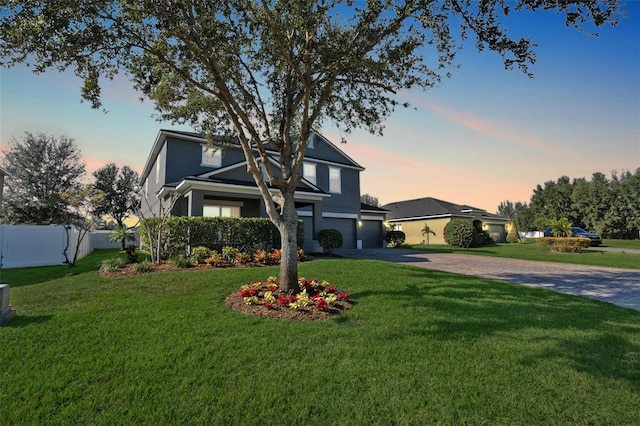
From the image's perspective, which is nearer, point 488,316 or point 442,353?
point 442,353

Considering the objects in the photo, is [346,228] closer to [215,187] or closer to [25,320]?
[215,187]

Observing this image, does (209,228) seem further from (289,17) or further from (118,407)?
(118,407)

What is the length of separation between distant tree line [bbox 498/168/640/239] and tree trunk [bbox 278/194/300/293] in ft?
133

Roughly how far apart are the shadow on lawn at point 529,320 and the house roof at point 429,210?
21468 millimetres

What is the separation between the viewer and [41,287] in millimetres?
7727

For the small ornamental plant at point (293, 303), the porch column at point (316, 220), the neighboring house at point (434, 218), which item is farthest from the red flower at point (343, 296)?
the neighboring house at point (434, 218)

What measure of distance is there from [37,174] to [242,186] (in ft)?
74.6

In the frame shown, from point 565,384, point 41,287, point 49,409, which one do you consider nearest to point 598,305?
point 565,384

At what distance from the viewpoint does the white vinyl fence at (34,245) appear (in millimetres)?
12062

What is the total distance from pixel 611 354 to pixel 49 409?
6.81 metres

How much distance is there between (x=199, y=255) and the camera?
11.0 m

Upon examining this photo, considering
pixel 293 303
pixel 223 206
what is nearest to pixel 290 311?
pixel 293 303

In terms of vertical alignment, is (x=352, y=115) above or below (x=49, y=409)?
above

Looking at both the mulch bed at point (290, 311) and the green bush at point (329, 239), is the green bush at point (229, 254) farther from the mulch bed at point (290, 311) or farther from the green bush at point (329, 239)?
the green bush at point (329, 239)
